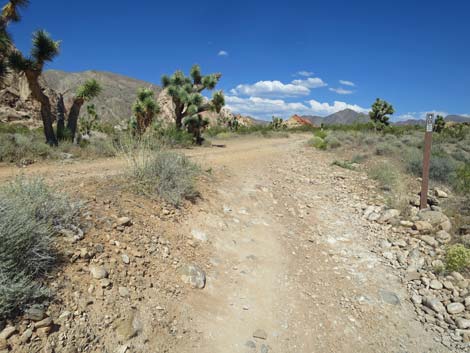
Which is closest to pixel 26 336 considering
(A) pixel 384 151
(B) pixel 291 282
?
(B) pixel 291 282

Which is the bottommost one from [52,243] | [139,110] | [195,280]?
[195,280]

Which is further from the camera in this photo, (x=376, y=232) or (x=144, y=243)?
(x=376, y=232)

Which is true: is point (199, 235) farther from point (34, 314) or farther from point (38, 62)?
point (38, 62)

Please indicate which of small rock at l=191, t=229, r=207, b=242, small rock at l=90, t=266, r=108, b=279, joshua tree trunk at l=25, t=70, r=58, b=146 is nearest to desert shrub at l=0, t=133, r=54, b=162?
joshua tree trunk at l=25, t=70, r=58, b=146

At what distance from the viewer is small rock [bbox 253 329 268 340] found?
108 inches

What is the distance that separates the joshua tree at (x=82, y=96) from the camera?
399 inches

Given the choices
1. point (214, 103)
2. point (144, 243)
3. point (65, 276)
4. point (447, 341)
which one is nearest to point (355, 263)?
point (447, 341)

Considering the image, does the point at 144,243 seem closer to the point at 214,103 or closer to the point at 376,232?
the point at 376,232

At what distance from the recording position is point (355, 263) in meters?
4.17

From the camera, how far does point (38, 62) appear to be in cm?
924

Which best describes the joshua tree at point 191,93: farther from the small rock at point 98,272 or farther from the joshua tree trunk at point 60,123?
the small rock at point 98,272

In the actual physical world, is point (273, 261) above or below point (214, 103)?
below

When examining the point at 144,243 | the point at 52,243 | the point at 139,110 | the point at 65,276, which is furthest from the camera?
the point at 139,110

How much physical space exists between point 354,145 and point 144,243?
1305 centimetres
